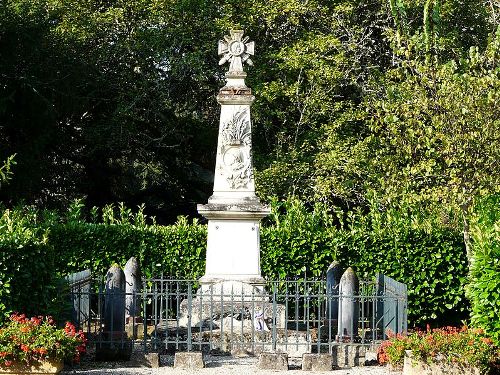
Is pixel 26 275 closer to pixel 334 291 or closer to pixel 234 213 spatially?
pixel 234 213

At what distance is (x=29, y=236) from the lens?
13359mm

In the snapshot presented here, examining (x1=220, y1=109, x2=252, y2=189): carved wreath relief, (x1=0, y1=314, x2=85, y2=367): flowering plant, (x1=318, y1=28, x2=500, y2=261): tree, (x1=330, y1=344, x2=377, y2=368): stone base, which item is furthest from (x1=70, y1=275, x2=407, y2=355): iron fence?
(x1=318, y1=28, x2=500, y2=261): tree

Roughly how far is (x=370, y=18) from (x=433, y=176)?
31.2ft

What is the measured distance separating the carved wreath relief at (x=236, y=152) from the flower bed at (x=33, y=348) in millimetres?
5764

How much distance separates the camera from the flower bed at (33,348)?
11.4 meters

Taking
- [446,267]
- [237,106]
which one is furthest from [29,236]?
[446,267]

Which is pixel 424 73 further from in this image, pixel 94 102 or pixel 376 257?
pixel 94 102

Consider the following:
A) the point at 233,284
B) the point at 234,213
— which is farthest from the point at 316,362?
the point at 234,213

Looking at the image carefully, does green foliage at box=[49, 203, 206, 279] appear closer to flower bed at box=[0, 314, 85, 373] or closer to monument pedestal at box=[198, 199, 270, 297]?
monument pedestal at box=[198, 199, 270, 297]

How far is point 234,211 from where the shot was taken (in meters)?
16.6

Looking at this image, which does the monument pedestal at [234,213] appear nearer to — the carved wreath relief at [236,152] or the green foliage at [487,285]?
the carved wreath relief at [236,152]

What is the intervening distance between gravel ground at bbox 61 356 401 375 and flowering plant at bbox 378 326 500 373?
1.93 ft

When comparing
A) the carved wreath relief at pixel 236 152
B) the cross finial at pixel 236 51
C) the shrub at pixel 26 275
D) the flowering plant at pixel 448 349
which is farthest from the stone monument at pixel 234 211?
the flowering plant at pixel 448 349

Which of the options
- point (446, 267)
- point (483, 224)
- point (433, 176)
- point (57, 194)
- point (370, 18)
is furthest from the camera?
point (57, 194)
